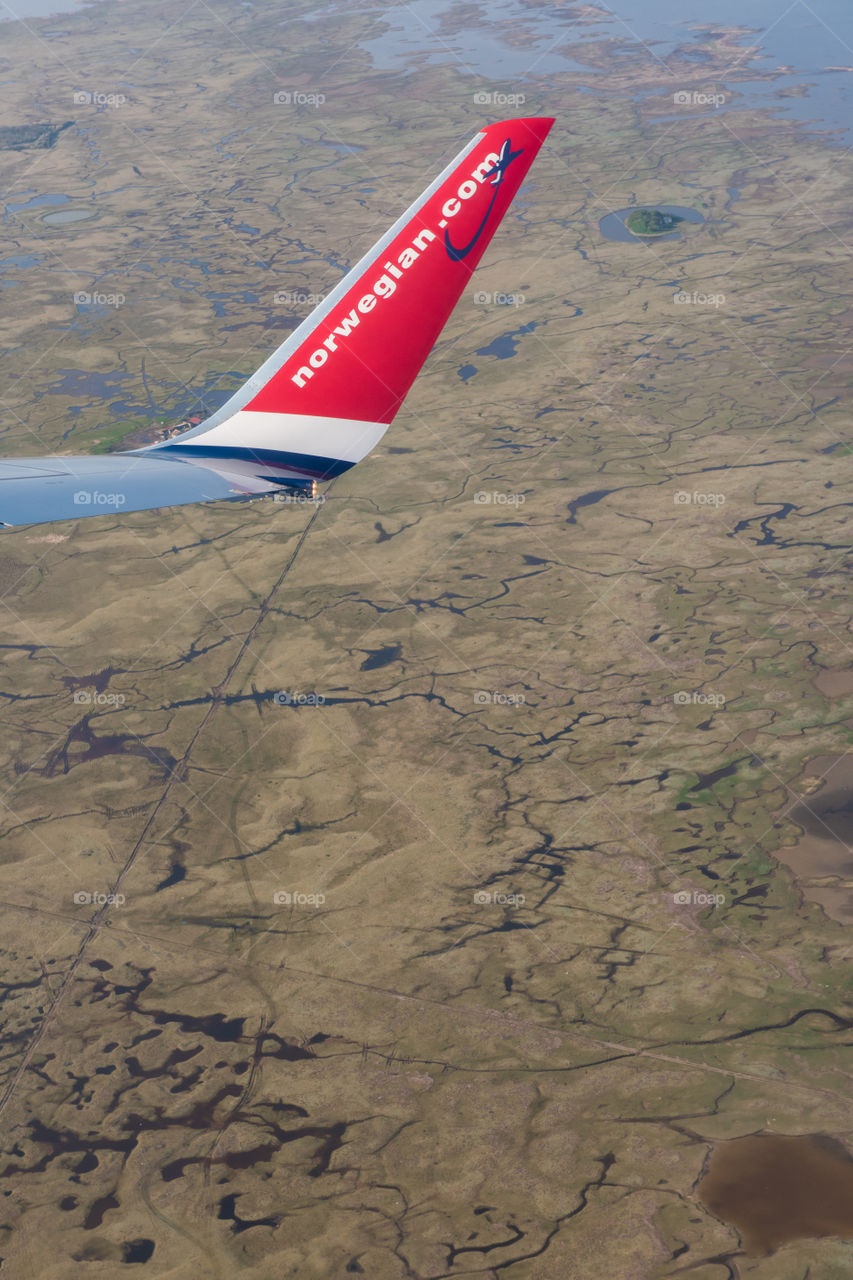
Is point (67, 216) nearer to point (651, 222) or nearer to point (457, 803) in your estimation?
point (651, 222)

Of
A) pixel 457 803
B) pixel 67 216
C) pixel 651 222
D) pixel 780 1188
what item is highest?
pixel 67 216

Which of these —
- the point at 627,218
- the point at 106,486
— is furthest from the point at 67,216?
the point at 106,486

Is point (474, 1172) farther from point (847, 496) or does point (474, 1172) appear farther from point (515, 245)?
point (515, 245)

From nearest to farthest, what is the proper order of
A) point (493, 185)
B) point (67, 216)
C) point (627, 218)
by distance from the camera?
point (493, 185) < point (627, 218) < point (67, 216)

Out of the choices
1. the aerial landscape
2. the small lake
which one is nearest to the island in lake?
the aerial landscape

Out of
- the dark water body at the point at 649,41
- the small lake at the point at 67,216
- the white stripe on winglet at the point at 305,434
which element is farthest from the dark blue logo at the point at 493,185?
the dark water body at the point at 649,41

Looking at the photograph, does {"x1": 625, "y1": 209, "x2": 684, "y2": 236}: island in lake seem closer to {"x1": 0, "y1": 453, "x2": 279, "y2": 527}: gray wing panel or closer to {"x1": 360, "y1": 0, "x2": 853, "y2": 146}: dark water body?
{"x1": 360, "y1": 0, "x2": 853, "y2": 146}: dark water body

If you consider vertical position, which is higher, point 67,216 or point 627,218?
point 67,216
